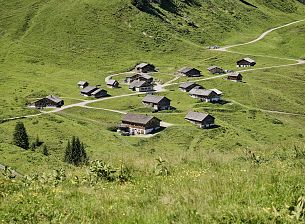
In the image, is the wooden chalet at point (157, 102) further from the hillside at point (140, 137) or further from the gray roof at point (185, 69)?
the gray roof at point (185, 69)

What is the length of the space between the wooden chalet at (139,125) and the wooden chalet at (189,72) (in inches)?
1965

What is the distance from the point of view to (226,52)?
176 m

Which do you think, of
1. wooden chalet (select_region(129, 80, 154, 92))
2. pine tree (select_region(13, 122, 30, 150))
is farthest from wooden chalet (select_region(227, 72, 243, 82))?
pine tree (select_region(13, 122, 30, 150))

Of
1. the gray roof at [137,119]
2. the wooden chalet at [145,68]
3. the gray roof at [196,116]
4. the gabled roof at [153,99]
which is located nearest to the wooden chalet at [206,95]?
the gabled roof at [153,99]

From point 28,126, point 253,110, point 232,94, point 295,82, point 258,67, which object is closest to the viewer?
point 28,126

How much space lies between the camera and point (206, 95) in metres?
117

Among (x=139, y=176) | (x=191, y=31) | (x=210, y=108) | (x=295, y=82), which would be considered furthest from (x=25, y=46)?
(x=139, y=176)

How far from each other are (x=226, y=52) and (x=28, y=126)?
109 m

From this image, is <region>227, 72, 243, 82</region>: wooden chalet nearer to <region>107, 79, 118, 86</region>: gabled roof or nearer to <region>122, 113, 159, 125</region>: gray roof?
<region>107, 79, 118, 86</region>: gabled roof

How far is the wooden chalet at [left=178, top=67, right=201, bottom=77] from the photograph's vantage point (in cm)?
14425

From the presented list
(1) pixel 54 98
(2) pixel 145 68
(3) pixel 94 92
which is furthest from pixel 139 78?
(1) pixel 54 98

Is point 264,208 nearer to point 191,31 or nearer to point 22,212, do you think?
point 22,212

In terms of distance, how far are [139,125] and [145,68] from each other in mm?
57354

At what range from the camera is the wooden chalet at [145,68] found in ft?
490
